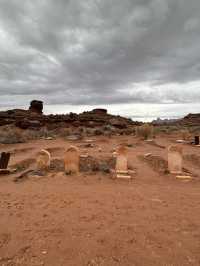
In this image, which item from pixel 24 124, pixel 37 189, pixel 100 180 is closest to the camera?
pixel 37 189

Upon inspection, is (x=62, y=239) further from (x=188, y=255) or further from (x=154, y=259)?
(x=188, y=255)

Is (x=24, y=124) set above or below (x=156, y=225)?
above

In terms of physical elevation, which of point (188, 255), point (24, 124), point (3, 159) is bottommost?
point (188, 255)

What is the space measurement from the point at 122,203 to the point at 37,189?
9.11 ft

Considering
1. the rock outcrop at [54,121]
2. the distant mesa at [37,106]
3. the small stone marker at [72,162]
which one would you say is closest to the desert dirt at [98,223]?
the small stone marker at [72,162]

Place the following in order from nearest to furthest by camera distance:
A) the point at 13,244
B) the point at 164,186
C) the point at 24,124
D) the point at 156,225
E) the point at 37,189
Answer: the point at 13,244, the point at 156,225, the point at 37,189, the point at 164,186, the point at 24,124

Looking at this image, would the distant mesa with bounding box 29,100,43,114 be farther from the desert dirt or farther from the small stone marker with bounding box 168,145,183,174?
the desert dirt

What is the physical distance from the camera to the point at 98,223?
487cm

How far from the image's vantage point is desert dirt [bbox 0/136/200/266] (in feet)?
12.0

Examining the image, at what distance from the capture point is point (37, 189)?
7.43 m

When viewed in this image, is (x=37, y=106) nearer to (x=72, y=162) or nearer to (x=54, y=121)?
(x=54, y=121)

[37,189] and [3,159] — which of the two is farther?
[3,159]

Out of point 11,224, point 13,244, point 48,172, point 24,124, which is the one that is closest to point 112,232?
point 13,244

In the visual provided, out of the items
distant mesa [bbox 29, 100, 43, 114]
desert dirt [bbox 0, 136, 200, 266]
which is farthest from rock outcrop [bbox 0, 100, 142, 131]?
desert dirt [bbox 0, 136, 200, 266]
